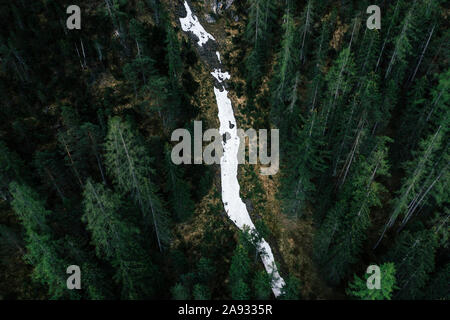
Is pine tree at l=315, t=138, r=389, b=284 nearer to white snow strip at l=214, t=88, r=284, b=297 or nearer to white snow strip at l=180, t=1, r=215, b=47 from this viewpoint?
white snow strip at l=214, t=88, r=284, b=297

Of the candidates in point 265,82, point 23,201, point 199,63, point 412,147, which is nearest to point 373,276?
point 412,147

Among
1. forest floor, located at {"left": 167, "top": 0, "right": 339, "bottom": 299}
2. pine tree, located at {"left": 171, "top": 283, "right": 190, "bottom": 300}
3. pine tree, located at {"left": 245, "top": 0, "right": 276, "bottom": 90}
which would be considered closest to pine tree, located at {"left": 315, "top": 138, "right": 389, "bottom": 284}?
forest floor, located at {"left": 167, "top": 0, "right": 339, "bottom": 299}

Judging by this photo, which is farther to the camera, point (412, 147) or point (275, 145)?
point (275, 145)

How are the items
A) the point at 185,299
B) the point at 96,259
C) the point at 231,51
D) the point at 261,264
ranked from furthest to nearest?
the point at 231,51, the point at 261,264, the point at 96,259, the point at 185,299

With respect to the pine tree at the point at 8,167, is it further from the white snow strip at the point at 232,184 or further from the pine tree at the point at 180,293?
the white snow strip at the point at 232,184

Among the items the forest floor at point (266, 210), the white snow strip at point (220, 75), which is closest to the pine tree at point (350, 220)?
the forest floor at point (266, 210)

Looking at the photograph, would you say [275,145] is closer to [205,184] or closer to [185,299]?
[205,184]

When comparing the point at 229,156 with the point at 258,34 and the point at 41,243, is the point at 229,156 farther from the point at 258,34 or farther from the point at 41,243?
the point at 41,243

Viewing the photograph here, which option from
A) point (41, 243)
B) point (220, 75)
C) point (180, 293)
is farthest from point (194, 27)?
point (180, 293)
